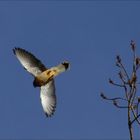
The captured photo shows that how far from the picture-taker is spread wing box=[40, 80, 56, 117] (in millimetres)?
10471

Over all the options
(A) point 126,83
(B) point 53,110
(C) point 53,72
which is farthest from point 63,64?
(A) point 126,83

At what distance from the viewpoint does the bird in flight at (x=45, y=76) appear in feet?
33.5

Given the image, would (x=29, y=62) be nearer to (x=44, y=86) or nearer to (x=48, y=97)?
(x=44, y=86)

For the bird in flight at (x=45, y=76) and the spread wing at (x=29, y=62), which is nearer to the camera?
the bird in flight at (x=45, y=76)

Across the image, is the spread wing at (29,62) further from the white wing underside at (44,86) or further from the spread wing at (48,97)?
the spread wing at (48,97)

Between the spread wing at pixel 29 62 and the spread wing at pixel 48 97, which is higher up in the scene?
the spread wing at pixel 29 62

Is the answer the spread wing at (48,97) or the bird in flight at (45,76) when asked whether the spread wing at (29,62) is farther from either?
the spread wing at (48,97)

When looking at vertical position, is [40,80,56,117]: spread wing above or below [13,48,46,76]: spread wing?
below

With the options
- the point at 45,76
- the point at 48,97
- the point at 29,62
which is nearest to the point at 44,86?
the point at 48,97

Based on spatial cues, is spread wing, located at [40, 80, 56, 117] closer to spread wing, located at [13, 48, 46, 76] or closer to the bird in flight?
the bird in flight

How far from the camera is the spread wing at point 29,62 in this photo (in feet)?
34.3

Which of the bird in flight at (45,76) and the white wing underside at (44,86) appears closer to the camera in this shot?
the bird in flight at (45,76)

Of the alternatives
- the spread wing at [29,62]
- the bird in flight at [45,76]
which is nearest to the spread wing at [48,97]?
the bird in flight at [45,76]

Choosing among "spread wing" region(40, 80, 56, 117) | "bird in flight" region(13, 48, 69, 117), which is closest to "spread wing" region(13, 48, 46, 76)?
"bird in flight" region(13, 48, 69, 117)
